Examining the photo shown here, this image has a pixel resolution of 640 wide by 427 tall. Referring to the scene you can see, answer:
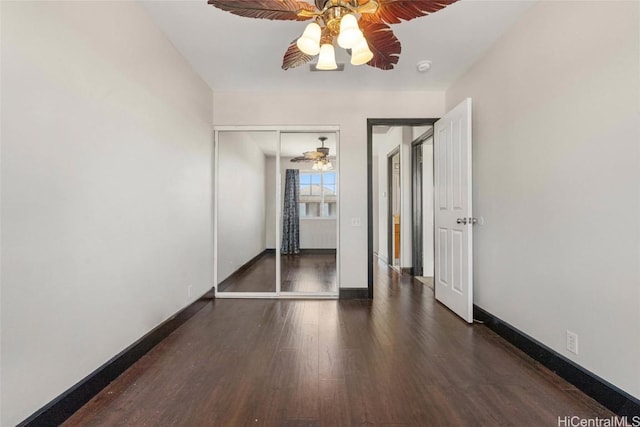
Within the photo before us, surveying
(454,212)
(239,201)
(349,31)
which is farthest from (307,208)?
(349,31)

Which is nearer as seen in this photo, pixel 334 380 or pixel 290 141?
pixel 334 380

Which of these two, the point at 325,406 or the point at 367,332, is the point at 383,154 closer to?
the point at 367,332

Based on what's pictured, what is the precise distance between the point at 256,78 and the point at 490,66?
234 centimetres

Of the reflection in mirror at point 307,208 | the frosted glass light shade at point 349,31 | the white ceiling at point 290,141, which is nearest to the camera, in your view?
the frosted glass light shade at point 349,31

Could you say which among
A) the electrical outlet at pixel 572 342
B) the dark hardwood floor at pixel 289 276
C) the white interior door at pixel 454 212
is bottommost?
the dark hardwood floor at pixel 289 276

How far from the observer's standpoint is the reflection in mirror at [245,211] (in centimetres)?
378

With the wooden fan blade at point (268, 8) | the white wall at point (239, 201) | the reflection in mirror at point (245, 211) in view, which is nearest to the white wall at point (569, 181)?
the wooden fan blade at point (268, 8)

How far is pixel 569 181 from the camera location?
1760 mm

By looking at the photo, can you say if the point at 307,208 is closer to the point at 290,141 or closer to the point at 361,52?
the point at 290,141

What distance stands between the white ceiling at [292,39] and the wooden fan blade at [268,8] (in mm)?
665

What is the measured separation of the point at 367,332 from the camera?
2.51 metres

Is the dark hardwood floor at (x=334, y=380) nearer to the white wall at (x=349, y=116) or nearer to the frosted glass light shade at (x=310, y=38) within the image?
the white wall at (x=349, y=116)

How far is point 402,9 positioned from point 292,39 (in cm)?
117

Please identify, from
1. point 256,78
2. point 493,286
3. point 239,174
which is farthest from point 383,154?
point 493,286
